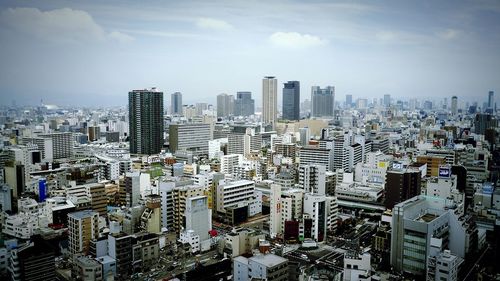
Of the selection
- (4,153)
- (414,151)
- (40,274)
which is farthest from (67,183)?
(414,151)

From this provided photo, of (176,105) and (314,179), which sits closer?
(314,179)

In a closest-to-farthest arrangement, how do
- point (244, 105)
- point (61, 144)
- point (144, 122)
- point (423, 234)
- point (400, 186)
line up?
1. point (423, 234)
2. point (400, 186)
3. point (61, 144)
4. point (144, 122)
5. point (244, 105)

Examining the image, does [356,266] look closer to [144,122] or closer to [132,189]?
[132,189]

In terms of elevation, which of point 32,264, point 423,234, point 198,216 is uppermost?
point 423,234

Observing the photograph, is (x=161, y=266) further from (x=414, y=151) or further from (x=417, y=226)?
(x=414, y=151)

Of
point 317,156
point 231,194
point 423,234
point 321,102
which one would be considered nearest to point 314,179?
point 231,194

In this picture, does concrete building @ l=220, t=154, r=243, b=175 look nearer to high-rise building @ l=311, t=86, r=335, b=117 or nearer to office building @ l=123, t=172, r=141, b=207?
office building @ l=123, t=172, r=141, b=207
